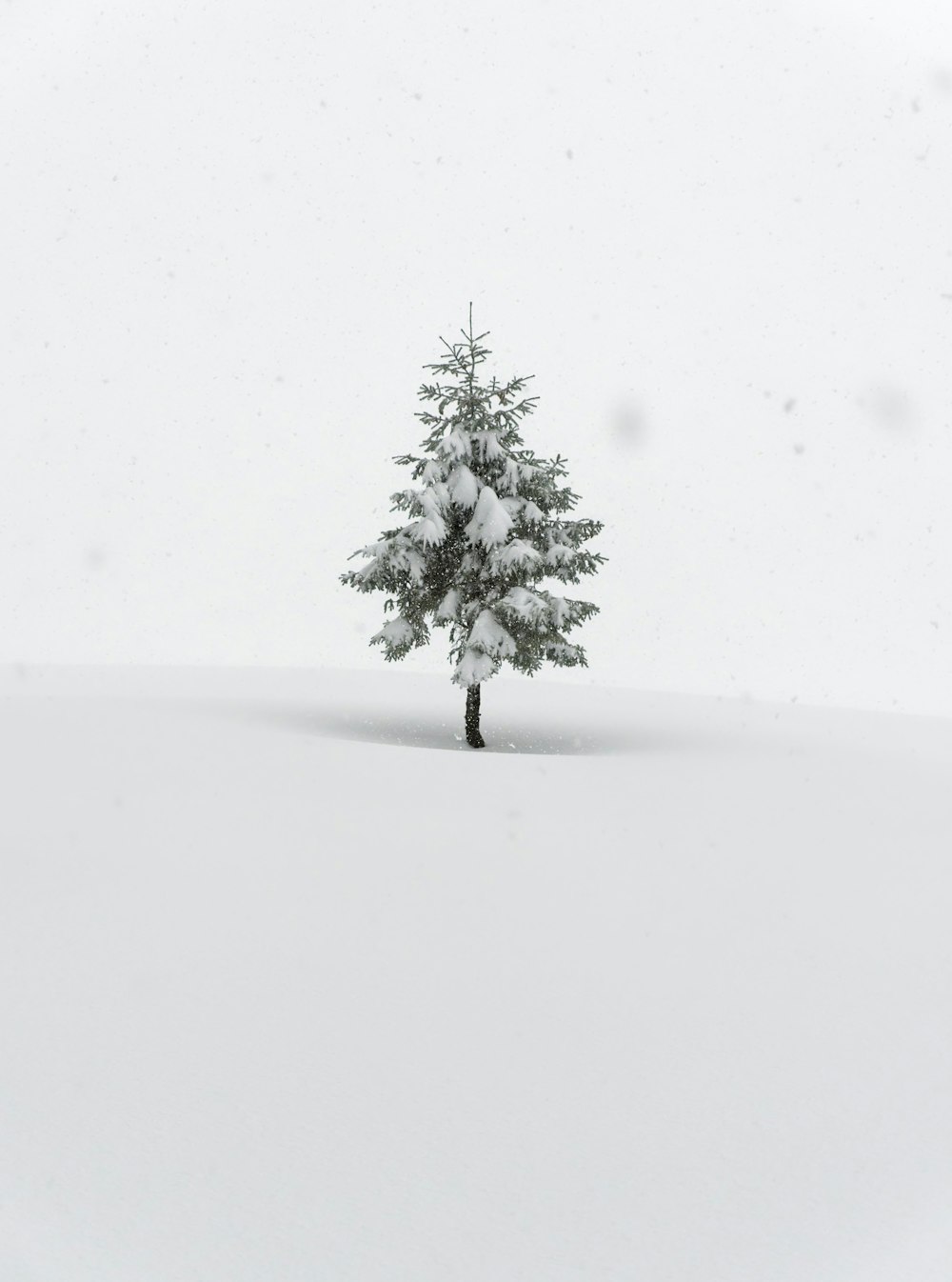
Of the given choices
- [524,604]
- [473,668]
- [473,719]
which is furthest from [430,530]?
[473,719]

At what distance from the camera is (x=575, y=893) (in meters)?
7.18

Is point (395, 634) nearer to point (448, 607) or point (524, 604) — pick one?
point (448, 607)

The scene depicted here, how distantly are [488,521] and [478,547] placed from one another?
907 mm

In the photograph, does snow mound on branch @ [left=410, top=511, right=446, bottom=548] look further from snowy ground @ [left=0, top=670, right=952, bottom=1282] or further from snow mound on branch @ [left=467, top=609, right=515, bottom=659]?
snowy ground @ [left=0, top=670, right=952, bottom=1282]

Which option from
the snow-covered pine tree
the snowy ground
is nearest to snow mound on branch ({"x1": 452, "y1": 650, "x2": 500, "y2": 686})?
the snow-covered pine tree

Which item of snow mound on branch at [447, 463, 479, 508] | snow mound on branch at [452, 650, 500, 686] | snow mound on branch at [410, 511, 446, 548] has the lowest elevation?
snow mound on branch at [452, 650, 500, 686]

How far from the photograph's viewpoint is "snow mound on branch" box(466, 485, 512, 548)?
14.1 meters

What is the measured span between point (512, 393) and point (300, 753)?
20.4 feet

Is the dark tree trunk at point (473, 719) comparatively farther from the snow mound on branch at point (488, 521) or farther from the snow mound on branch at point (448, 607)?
the snow mound on branch at point (488, 521)

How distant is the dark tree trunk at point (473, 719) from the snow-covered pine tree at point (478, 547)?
0.05ft

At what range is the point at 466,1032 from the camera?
4.88 metres

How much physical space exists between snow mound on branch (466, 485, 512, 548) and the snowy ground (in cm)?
439

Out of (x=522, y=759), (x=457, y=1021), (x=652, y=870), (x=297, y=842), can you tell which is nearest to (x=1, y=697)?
(x=522, y=759)

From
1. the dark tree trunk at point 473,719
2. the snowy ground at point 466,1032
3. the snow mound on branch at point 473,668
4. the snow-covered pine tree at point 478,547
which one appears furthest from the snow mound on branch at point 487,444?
the snowy ground at point 466,1032
